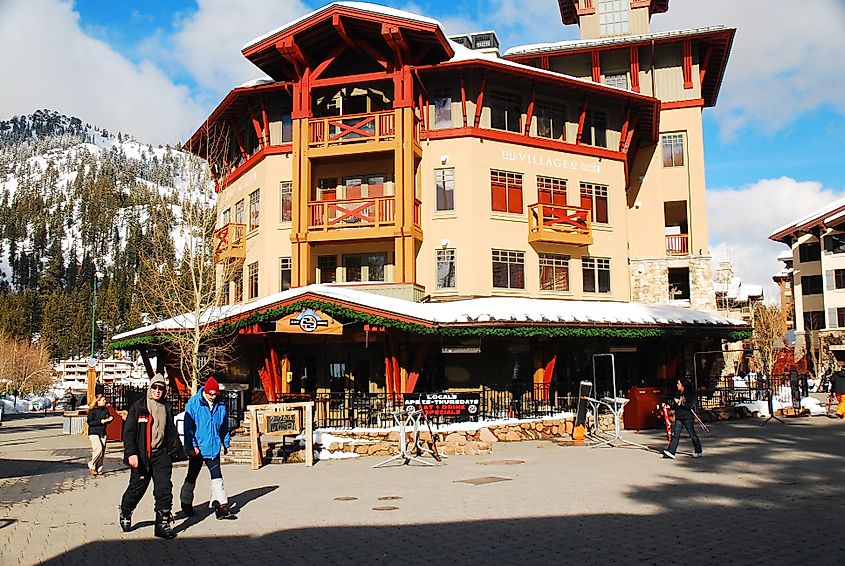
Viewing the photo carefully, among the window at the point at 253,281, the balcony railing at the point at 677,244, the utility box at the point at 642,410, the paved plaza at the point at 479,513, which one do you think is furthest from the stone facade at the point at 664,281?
the window at the point at 253,281

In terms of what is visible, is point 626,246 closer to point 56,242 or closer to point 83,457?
point 83,457

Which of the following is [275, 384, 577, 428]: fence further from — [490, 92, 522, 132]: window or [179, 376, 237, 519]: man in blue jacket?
[490, 92, 522, 132]: window

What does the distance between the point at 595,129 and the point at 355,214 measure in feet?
36.4

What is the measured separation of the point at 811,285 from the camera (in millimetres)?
60844

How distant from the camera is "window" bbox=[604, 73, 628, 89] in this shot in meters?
34.7

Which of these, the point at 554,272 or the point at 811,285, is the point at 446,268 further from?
the point at 811,285

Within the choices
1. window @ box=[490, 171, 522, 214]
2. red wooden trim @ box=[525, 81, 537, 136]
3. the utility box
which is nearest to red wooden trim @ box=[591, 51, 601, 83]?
red wooden trim @ box=[525, 81, 537, 136]

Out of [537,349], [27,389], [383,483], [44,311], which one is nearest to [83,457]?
[383,483]

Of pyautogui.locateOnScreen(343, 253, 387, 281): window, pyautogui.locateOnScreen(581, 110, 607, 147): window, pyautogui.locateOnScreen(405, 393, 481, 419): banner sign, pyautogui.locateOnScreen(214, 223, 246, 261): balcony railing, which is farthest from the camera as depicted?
pyautogui.locateOnScreen(214, 223, 246, 261): balcony railing

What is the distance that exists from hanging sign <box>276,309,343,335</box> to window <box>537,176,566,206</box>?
1144 centimetres

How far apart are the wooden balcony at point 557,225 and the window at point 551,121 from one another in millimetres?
3170

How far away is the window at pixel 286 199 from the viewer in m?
30.2

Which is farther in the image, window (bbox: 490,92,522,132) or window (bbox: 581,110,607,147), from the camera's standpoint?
window (bbox: 581,110,607,147)

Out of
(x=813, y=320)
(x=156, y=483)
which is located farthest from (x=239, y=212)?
(x=813, y=320)
